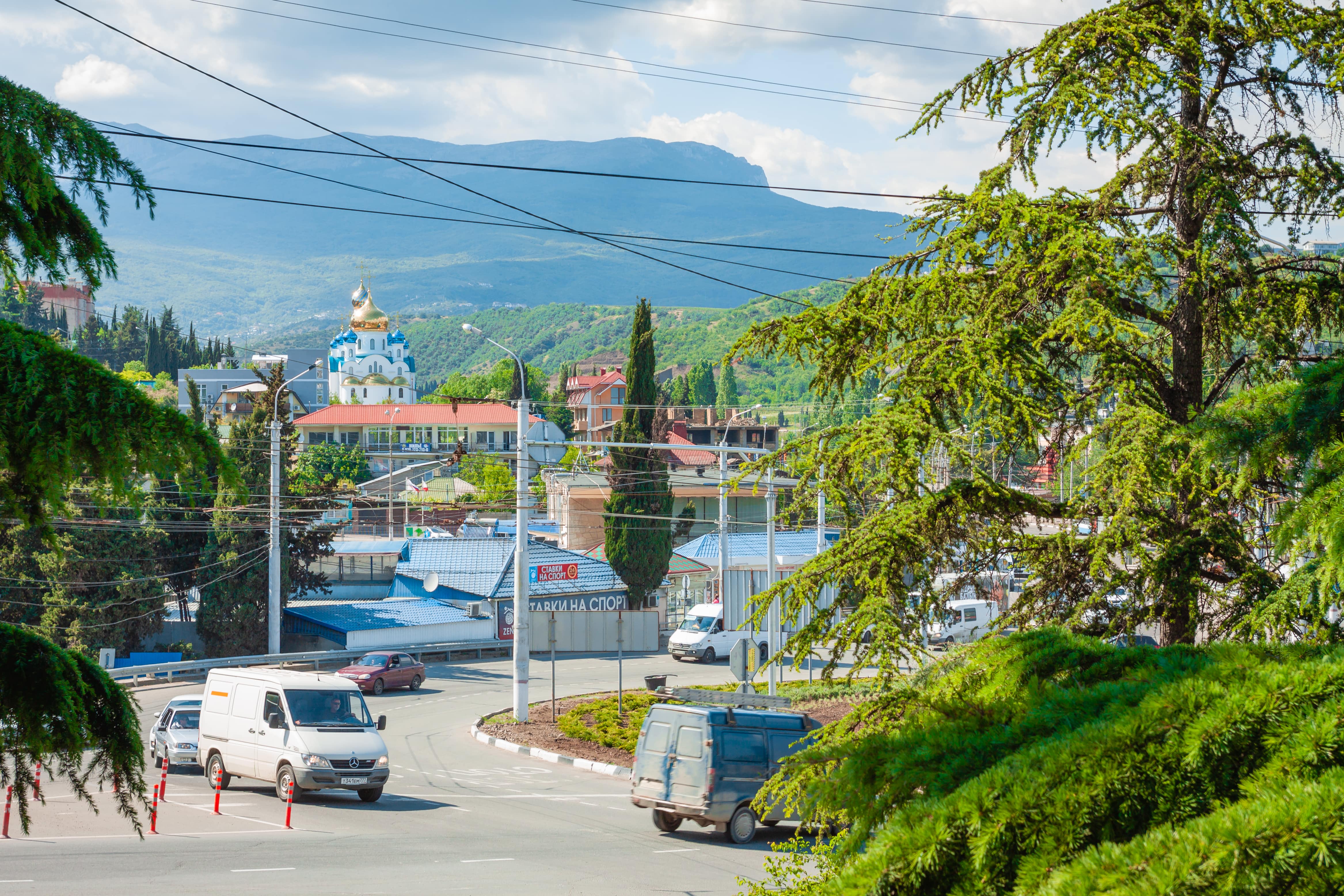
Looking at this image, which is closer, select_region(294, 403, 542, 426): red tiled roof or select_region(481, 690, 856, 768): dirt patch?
select_region(481, 690, 856, 768): dirt patch

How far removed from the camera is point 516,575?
1032 inches

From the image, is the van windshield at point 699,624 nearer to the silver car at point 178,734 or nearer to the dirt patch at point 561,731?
the dirt patch at point 561,731

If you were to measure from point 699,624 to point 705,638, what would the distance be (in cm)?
102

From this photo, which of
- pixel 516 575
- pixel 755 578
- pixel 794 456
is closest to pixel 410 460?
pixel 755 578

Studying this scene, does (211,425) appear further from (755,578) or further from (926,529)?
(926,529)

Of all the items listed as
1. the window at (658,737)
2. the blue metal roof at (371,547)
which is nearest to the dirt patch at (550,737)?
the window at (658,737)

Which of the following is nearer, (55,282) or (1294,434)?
(55,282)

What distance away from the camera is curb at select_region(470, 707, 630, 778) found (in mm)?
→ 22500

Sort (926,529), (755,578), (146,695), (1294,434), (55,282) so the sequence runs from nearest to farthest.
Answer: (55,282)
(1294,434)
(926,529)
(146,695)
(755,578)

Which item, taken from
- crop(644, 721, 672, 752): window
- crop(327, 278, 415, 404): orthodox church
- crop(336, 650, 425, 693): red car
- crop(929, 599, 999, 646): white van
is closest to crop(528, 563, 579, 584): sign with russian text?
crop(336, 650, 425, 693): red car

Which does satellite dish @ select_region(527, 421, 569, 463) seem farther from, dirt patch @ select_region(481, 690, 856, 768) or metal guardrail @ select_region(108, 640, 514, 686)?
metal guardrail @ select_region(108, 640, 514, 686)

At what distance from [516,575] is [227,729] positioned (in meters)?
8.55

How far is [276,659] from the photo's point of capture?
3650 centimetres

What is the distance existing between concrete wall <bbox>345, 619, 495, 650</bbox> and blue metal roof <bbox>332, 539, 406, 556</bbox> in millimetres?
10643
